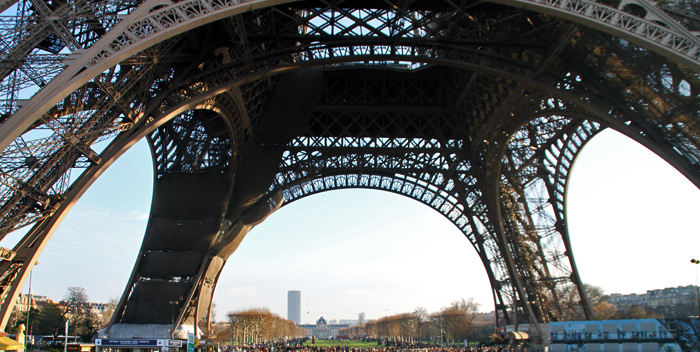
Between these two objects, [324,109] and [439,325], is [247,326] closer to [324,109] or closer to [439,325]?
[439,325]

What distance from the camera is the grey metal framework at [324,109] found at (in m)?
16.0

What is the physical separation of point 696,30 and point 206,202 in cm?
2502

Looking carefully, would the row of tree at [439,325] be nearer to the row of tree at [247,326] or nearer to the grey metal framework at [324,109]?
the row of tree at [247,326]

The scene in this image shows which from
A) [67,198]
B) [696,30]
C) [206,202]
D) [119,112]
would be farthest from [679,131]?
[206,202]

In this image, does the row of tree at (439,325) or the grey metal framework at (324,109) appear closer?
the grey metal framework at (324,109)

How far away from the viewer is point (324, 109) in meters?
37.6

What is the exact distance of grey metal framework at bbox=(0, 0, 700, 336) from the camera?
15984mm

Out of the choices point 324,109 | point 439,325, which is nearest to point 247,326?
point 439,325

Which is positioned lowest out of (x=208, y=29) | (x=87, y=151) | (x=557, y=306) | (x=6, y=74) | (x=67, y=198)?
(x=557, y=306)

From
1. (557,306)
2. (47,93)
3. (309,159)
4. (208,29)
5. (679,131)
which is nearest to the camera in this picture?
(47,93)

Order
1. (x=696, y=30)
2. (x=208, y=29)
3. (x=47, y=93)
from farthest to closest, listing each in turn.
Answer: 1. (x=208, y=29)
2. (x=696, y=30)
3. (x=47, y=93)

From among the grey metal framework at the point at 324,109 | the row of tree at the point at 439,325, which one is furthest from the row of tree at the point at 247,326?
the grey metal framework at the point at 324,109

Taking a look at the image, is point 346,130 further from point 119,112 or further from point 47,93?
point 47,93

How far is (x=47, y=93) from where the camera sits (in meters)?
14.0
